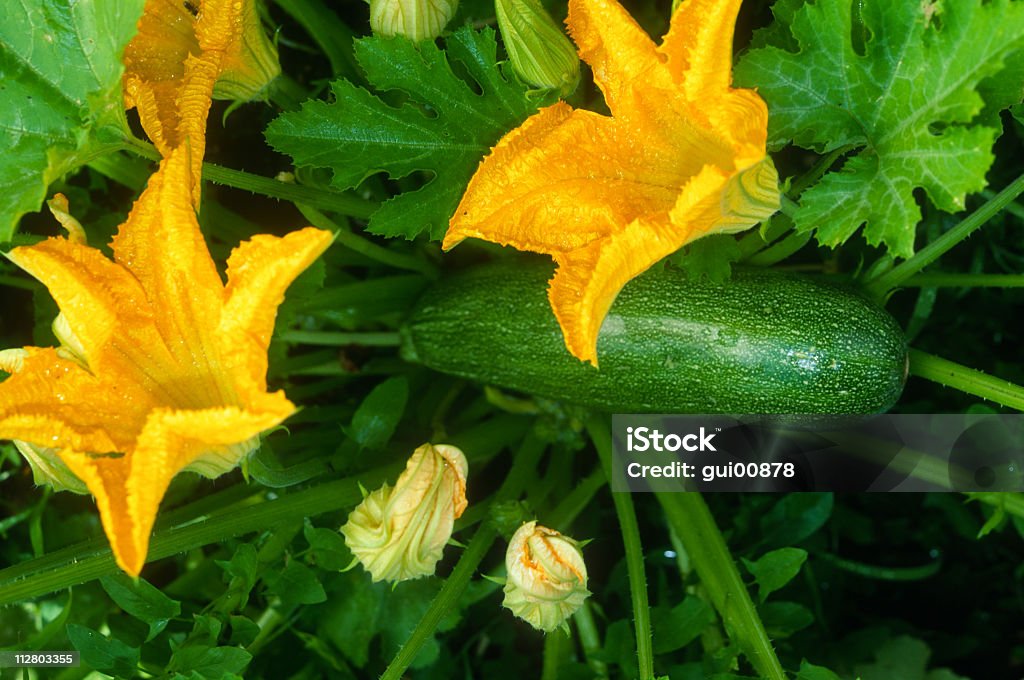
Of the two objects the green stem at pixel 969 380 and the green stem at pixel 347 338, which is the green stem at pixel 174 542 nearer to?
the green stem at pixel 347 338

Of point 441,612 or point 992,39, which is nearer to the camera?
point 992,39

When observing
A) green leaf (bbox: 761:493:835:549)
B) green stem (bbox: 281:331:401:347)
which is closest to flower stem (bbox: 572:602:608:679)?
green leaf (bbox: 761:493:835:549)

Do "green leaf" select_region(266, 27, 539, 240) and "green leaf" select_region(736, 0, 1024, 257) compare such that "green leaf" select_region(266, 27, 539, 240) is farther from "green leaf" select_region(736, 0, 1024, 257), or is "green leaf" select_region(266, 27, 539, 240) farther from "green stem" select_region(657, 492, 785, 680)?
"green stem" select_region(657, 492, 785, 680)

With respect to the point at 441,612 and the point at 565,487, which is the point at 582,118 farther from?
the point at 565,487

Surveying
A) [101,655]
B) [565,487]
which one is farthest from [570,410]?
[101,655]

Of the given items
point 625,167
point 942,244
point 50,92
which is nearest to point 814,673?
point 942,244

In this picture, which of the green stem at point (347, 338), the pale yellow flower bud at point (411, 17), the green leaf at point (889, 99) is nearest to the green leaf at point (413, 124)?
the pale yellow flower bud at point (411, 17)
